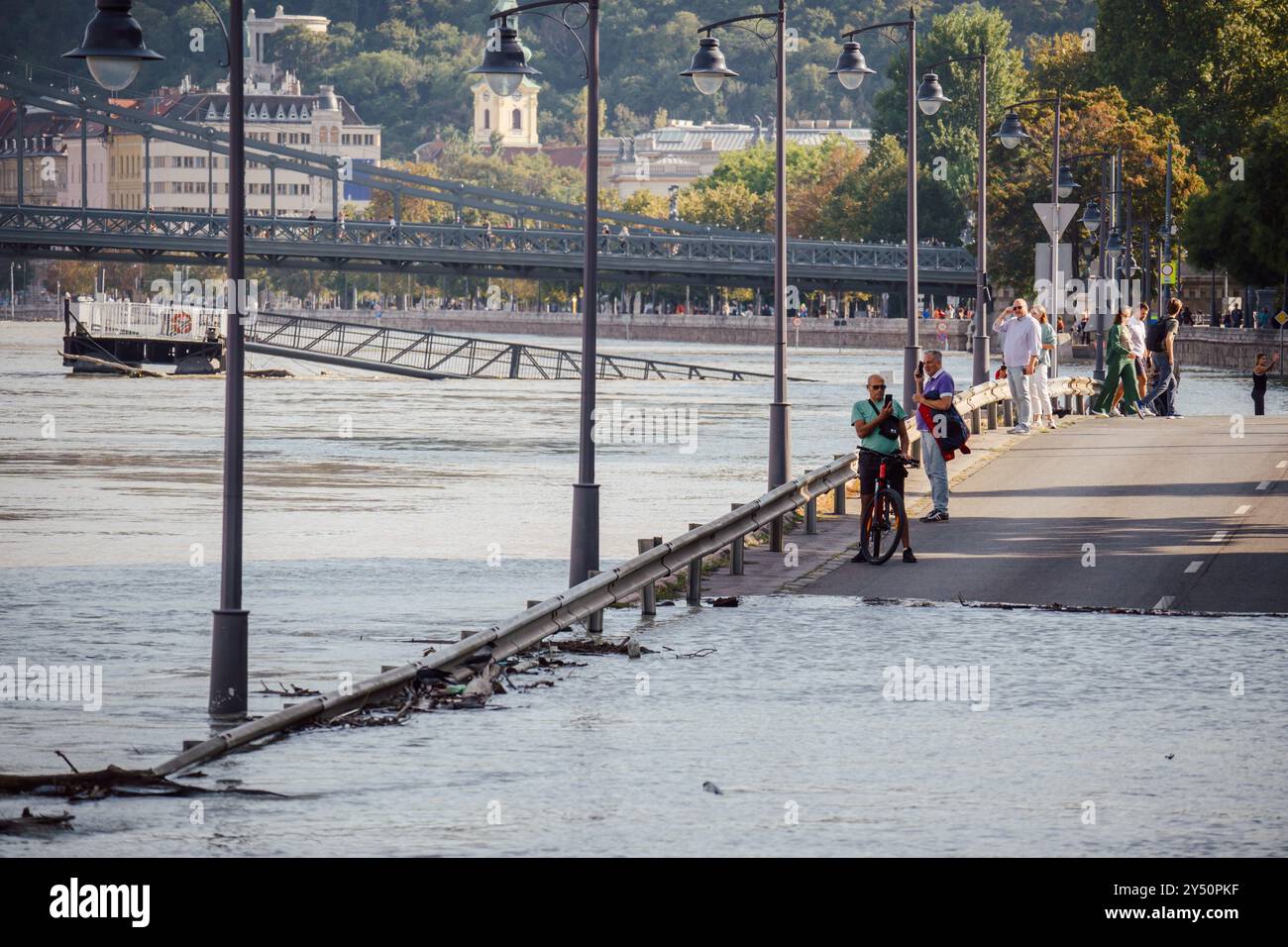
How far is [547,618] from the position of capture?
1673cm

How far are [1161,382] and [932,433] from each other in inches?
759

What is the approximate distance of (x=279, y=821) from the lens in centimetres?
1162

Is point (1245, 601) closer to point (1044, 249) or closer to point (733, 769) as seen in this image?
point (733, 769)

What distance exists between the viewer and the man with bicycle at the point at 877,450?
2256cm

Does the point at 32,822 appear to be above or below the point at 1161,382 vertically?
below

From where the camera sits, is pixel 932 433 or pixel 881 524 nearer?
pixel 881 524

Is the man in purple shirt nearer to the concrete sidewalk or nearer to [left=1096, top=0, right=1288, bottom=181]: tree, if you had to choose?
the concrete sidewalk

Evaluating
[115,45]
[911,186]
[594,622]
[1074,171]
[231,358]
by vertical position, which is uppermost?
[1074,171]

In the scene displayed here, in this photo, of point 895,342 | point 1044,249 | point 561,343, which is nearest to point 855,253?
point 895,342

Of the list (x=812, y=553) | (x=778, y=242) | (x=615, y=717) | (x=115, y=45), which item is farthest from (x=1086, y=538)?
(x=115, y=45)

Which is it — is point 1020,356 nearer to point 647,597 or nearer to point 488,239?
point 647,597

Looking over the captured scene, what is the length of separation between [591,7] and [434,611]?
5319mm

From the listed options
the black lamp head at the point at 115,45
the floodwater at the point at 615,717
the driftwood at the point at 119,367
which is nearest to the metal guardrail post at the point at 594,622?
the floodwater at the point at 615,717

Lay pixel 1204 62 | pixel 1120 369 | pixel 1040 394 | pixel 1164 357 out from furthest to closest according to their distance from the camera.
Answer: pixel 1204 62
pixel 1120 369
pixel 1164 357
pixel 1040 394
